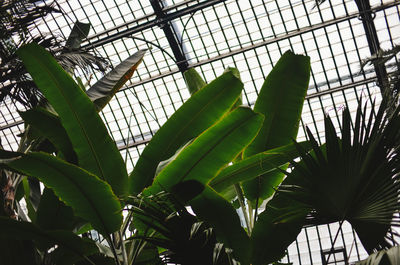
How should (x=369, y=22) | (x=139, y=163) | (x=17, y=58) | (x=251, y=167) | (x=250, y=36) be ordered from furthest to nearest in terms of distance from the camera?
(x=250, y=36) < (x=369, y=22) < (x=17, y=58) < (x=139, y=163) < (x=251, y=167)

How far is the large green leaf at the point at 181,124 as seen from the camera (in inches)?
193

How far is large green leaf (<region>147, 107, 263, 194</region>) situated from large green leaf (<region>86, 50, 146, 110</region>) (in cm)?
134

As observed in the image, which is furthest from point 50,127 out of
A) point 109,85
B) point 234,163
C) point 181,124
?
point 234,163

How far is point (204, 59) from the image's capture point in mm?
15492

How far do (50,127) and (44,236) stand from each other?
102cm

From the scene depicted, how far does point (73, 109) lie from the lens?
462 centimetres

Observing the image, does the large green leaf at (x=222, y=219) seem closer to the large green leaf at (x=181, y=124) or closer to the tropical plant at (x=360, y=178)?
the large green leaf at (x=181, y=124)

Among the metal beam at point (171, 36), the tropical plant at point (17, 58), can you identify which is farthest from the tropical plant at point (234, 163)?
the metal beam at point (171, 36)

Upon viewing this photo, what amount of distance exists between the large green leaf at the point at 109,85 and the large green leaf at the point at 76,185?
1220 mm

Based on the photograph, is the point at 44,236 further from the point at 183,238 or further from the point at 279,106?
the point at 279,106

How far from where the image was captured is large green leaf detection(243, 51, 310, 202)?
511 cm

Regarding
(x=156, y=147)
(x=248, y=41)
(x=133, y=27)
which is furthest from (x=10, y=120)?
(x=156, y=147)

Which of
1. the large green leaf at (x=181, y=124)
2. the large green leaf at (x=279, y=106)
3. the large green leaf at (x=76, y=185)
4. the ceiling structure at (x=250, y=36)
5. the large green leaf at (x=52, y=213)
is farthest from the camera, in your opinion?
the ceiling structure at (x=250, y=36)

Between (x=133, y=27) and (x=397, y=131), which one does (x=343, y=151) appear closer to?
(x=397, y=131)
